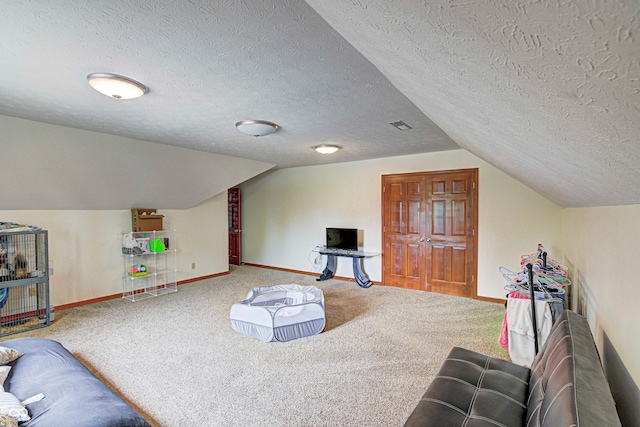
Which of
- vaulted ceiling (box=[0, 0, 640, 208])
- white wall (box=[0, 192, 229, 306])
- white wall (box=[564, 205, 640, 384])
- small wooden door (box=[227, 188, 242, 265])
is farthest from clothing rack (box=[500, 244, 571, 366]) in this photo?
Answer: small wooden door (box=[227, 188, 242, 265])

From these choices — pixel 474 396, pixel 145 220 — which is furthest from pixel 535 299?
pixel 145 220

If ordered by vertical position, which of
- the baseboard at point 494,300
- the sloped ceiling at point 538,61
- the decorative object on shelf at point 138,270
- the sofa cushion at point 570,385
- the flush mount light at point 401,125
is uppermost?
the flush mount light at point 401,125

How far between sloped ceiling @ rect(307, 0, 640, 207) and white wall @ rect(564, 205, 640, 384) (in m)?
0.49

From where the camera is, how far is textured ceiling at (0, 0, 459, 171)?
1630mm

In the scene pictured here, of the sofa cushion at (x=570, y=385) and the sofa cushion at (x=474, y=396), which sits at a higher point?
the sofa cushion at (x=570, y=385)

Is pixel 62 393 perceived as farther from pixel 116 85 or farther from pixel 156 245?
pixel 156 245

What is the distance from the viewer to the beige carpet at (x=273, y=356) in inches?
93.6

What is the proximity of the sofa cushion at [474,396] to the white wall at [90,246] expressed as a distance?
17.0 ft

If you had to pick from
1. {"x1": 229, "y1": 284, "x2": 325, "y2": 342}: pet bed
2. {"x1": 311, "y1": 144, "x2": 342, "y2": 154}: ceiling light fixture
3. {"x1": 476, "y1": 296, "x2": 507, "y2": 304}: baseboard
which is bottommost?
{"x1": 476, "y1": 296, "x2": 507, "y2": 304}: baseboard

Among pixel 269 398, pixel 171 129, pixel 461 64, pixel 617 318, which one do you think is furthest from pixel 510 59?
pixel 171 129

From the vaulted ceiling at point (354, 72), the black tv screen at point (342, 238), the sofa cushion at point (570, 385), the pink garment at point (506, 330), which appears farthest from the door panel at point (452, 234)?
the sofa cushion at point (570, 385)

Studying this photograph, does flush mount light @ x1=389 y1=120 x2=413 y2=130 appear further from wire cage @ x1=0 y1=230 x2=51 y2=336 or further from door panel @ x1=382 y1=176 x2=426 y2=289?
wire cage @ x1=0 y1=230 x2=51 y2=336

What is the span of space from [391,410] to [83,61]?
3.12 metres

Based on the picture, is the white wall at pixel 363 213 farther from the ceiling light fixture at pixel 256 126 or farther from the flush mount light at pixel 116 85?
the flush mount light at pixel 116 85
